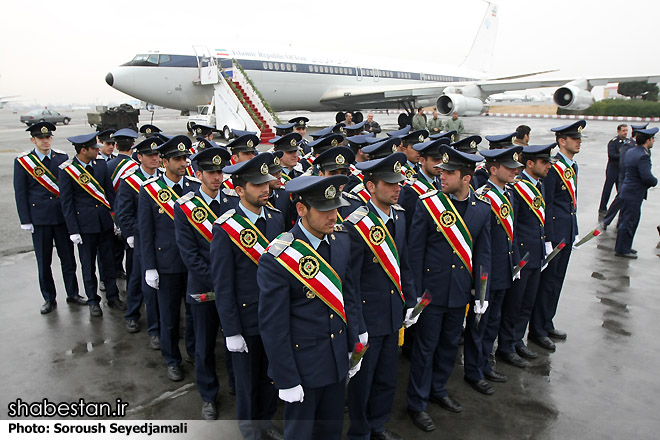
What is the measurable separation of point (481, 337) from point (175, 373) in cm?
296

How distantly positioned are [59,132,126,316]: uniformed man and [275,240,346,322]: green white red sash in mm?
4208

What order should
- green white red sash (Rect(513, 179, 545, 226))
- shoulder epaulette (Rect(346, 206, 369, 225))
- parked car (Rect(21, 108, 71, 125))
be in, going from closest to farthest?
1. shoulder epaulette (Rect(346, 206, 369, 225))
2. green white red sash (Rect(513, 179, 545, 226))
3. parked car (Rect(21, 108, 71, 125))

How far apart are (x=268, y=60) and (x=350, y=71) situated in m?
6.00

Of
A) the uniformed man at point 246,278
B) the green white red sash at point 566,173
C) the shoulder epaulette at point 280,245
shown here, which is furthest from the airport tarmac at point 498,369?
the shoulder epaulette at point 280,245

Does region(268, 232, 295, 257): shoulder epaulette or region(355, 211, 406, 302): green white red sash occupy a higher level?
region(268, 232, 295, 257): shoulder epaulette

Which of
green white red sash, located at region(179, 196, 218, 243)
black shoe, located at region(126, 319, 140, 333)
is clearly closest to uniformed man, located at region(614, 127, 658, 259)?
green white red sash, located at region(179, 196, 218, 243)

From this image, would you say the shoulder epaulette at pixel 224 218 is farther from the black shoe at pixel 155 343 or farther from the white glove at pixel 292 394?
the black shoe at pixel 155 343

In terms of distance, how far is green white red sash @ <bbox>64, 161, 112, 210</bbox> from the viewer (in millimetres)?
5719

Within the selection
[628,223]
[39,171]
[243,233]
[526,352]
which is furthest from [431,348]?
[628,223]

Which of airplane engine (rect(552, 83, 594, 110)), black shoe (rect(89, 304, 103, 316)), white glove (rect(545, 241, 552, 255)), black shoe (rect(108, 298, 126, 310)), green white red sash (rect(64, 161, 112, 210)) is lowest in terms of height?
black shoe (rect(108, 298, 126, 310))

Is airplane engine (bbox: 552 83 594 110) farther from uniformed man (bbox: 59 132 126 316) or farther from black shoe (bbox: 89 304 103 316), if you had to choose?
black shoe (bbox: 89 304 103 316)

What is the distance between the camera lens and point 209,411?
3836mm

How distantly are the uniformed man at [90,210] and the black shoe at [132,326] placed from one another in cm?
62

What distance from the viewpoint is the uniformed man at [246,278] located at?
10.7ft
